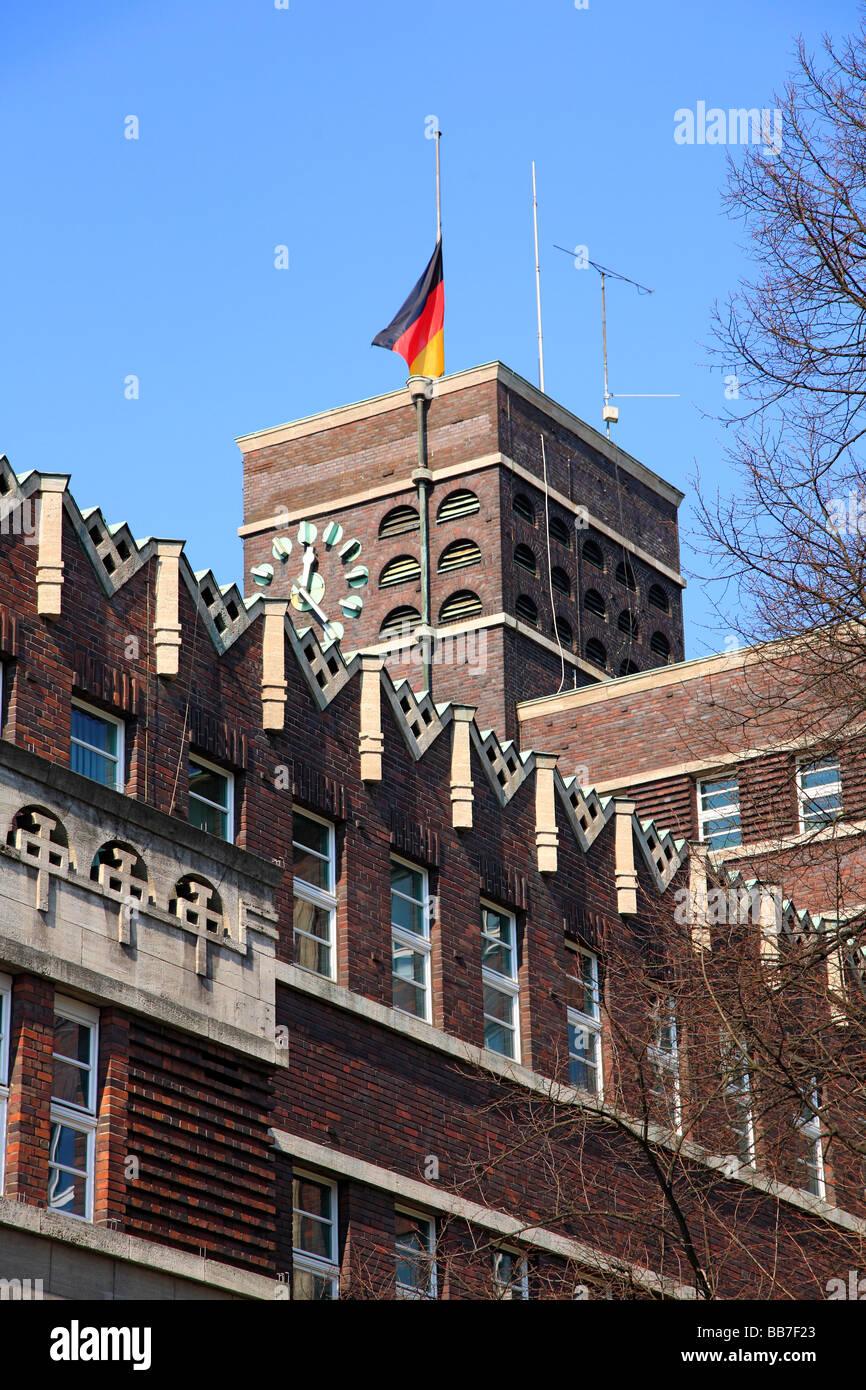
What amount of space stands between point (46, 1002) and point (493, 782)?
380 inches

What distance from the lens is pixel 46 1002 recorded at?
20.5 meters

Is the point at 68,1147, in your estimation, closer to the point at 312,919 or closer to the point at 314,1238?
the point at 314,1238

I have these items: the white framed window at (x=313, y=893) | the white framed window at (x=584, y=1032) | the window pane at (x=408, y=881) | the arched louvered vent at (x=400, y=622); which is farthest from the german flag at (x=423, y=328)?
the white framed window at (x=313, y=893)

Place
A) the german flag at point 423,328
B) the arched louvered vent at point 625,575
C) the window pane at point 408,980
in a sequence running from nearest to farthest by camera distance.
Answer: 1. the window pane at point 408,980
2. the german flag at point 423,328
3. the arched louvered vent at point 625,575

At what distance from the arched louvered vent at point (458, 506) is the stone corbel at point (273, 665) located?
2519cm

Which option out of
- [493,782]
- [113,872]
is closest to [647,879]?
[493,782]

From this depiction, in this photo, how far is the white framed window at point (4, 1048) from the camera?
65.1ft

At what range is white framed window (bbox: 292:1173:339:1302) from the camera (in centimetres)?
2322

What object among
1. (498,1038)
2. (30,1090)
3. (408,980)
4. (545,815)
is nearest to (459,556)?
(545,815)

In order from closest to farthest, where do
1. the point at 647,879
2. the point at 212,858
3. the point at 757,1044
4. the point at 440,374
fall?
1. the point at 757,1044
2. the point at 212,858
3. the point at 647,879
4. the point at 440,374

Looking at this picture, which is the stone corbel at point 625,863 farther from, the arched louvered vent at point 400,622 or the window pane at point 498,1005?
the arched louvered vent at point 400,622

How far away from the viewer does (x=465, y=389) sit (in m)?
51.5

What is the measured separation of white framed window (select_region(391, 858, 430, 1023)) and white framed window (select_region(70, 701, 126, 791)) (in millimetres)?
4682

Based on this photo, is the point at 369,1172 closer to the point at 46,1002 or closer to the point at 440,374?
the point at 46,1002
